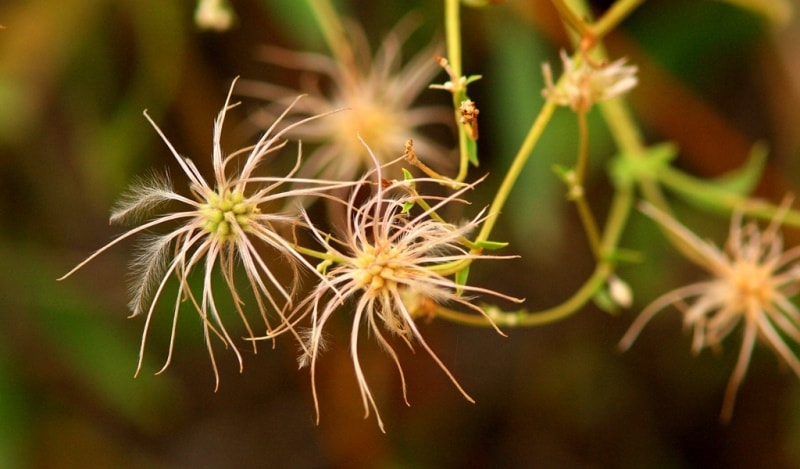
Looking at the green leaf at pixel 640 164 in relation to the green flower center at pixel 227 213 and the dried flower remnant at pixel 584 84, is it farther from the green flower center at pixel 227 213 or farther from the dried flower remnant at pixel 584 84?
the green flower center at pixel 227 213

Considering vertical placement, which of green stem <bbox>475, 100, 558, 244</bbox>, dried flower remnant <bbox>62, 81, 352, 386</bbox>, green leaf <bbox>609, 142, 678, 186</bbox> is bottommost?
dried flower remnant <bbox>62, 81, 352, 386</bbox>

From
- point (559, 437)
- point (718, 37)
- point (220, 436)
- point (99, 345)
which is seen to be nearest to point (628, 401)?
point (559, 437)

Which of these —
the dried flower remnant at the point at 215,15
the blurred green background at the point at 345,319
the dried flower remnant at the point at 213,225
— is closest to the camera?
the dried flower remnant at the point at 213,225

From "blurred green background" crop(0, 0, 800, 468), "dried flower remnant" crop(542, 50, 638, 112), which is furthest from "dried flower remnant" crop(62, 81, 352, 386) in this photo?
"blurred green background" crop(0, 0, 800, 468)

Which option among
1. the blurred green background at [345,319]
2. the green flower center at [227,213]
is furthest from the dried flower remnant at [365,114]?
the green flower center at [227,213]

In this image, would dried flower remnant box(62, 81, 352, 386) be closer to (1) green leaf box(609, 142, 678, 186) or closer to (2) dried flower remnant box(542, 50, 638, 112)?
(2) dried flower remnant box(542, 50, 638, 112)

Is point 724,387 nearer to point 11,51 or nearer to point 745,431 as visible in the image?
point 745,431
